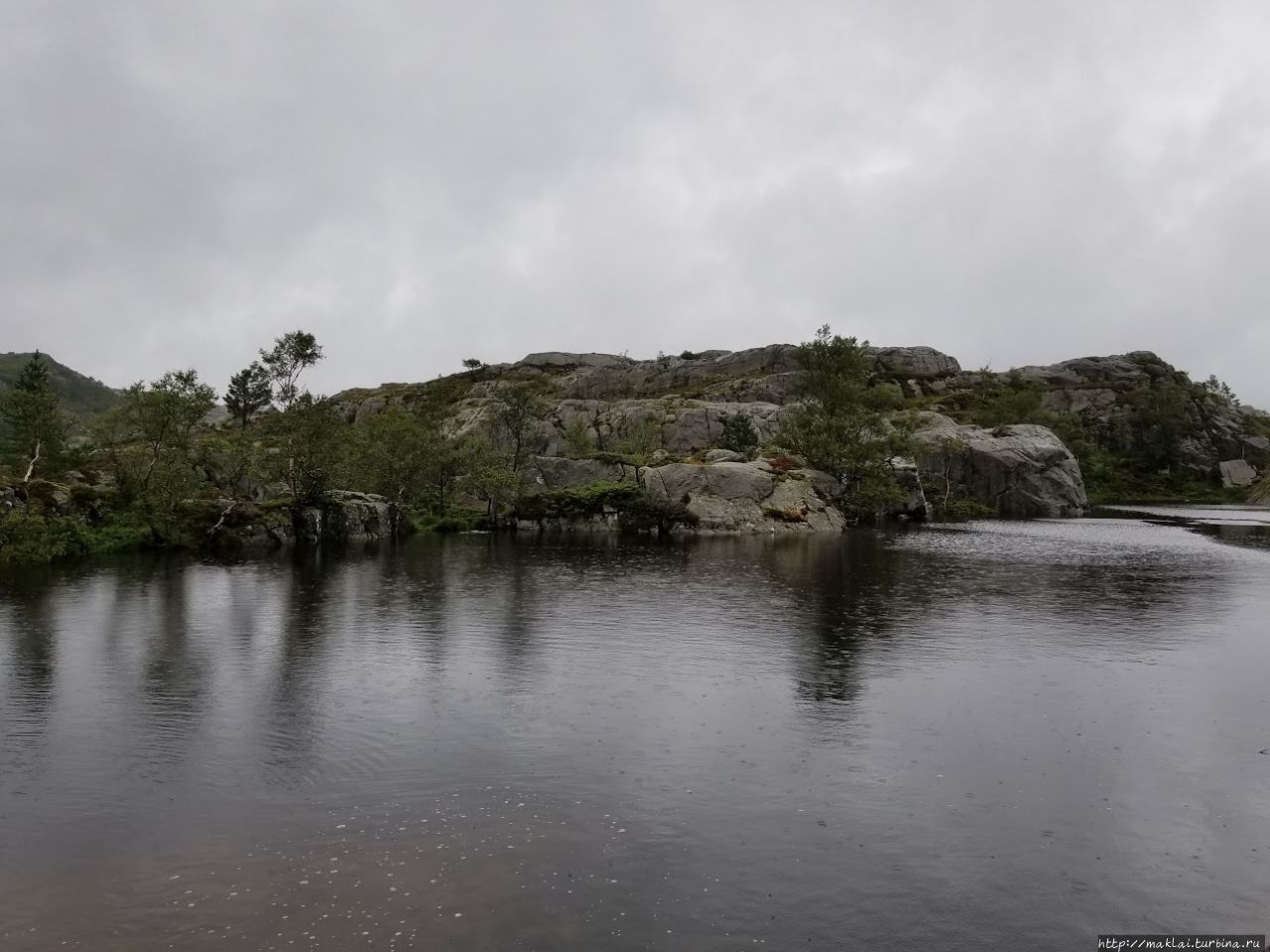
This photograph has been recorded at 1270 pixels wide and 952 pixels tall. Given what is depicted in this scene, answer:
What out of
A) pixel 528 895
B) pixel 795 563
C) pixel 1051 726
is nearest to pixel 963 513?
pixel 795 563

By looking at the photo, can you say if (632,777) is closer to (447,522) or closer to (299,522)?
(299,522)

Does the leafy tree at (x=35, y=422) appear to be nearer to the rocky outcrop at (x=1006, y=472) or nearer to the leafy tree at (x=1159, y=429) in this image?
the rocky outcrop at (x=1006, y=472)

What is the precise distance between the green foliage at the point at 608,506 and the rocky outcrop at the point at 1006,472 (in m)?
46.5

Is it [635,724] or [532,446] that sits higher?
[532,446]

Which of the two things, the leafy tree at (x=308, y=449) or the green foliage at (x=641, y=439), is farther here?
the green foliage at (x=641, y=439)

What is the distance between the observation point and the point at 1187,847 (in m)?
12.4

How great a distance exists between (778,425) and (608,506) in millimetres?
52594

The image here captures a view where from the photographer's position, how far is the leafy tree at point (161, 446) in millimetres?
62656

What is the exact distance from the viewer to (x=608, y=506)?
87500mm

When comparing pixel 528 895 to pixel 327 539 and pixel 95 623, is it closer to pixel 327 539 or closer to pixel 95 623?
pixel 95 623

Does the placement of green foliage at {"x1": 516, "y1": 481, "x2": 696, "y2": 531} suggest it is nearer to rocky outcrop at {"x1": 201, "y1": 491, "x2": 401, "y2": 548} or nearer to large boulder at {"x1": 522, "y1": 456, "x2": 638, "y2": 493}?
large boulder at {"x1": 522, "y1": 456, "x2": 638, "y2": 493}

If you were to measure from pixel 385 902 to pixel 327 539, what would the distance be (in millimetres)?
67022

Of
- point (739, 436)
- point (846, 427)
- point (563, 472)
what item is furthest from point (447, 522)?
point (739, 436)

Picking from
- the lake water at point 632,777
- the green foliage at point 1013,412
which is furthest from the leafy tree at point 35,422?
the green foliage at point 1013,412
